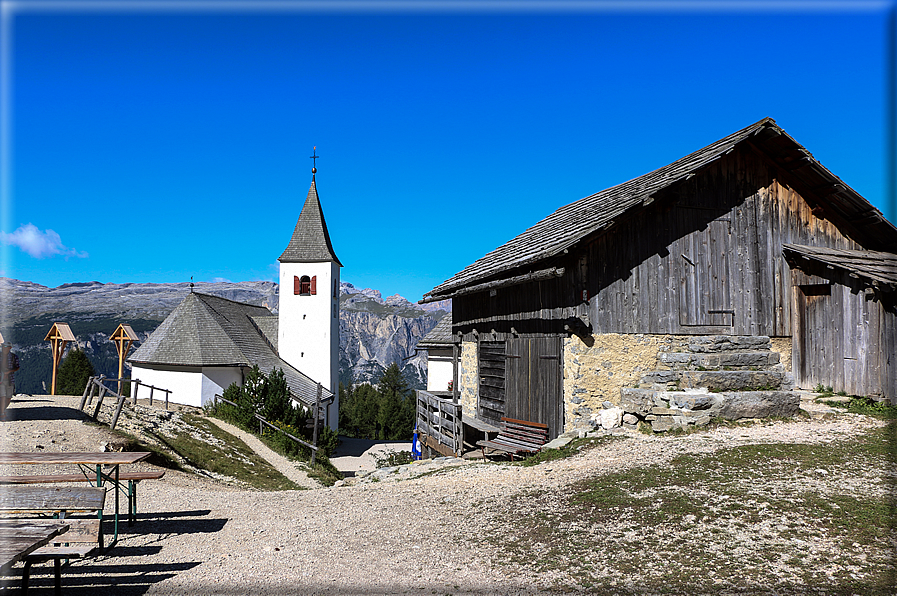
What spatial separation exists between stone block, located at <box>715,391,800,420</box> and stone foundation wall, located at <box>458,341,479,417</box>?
7.79m

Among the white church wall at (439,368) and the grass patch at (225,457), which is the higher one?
the white church wall at (439,368)

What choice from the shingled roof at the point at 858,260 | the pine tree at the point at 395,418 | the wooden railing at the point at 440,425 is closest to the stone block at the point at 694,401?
the shingled roof at the point at 858,260

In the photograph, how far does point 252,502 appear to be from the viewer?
10.3 m

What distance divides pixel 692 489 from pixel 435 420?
34.7ft

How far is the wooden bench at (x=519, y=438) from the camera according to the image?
13.4m

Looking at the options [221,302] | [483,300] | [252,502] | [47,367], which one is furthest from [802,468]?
[47,367]

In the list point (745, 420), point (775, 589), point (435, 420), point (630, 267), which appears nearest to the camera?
point (775, 589)

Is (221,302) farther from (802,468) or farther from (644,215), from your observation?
(802,468)

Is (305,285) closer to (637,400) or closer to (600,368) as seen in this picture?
(600,368)

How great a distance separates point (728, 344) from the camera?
517 inches

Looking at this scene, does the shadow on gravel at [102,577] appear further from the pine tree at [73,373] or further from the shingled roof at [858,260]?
the pine tree at [73,373]

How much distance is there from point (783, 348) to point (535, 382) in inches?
243

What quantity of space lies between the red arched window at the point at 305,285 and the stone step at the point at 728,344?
31.7 meters

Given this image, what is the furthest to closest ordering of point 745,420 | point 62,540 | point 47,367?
point 47,367 < point 745,420 < point 62,540
